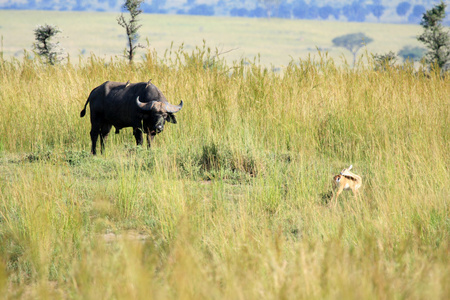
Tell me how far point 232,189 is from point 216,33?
154m

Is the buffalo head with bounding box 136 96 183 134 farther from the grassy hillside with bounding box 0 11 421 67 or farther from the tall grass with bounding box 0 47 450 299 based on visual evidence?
the grassy hillside with bounding box 0 11 421 67

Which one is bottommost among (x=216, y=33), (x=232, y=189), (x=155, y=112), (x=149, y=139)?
(x=232, y=189)

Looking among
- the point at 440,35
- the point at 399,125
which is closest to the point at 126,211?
the point at 399,125

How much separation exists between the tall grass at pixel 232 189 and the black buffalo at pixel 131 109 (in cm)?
31

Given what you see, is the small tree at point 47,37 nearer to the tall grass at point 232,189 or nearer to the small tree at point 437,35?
the tall grass at point 232,189

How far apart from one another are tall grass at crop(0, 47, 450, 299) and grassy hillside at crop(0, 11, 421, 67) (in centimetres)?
10844

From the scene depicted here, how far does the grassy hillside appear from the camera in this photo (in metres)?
122

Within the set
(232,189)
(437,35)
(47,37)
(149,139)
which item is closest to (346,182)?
(232,189)

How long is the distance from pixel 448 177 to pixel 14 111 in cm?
655

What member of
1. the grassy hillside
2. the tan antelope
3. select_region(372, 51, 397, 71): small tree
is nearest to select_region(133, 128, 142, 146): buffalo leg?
the tan antelope

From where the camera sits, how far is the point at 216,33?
508 ft

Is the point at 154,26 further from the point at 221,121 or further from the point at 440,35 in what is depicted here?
the point at 221,121

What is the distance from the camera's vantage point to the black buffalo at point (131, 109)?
6906 mm

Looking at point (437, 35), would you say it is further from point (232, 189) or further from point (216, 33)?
point (216, 33)
